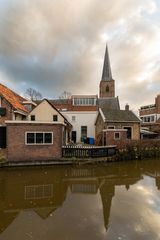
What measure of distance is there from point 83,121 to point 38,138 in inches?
629

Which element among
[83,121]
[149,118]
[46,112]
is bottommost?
[83,121]

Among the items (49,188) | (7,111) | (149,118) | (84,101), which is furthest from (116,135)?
(149,118)

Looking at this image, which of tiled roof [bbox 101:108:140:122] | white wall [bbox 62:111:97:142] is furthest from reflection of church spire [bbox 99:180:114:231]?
white wall [bbox 62:111:97:142]

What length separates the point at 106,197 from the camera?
8984mm

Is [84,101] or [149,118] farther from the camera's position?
[149,118]

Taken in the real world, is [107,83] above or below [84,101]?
above

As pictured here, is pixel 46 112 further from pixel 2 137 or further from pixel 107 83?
pixel 107 83

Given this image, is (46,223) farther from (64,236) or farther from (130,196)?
(130,196)

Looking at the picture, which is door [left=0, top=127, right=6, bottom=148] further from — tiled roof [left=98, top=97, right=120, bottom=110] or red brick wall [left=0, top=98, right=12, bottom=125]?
tiled roof [left=98, top=97, right=120, bottom=110]

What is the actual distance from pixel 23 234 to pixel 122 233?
9.47 ft

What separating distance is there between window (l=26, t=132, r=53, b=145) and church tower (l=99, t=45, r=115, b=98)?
34.9m

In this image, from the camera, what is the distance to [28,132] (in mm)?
16938

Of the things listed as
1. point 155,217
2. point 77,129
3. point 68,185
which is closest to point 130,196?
point 155,217

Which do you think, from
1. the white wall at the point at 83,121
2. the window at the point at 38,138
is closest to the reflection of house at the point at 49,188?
the window at the point at 38,138
